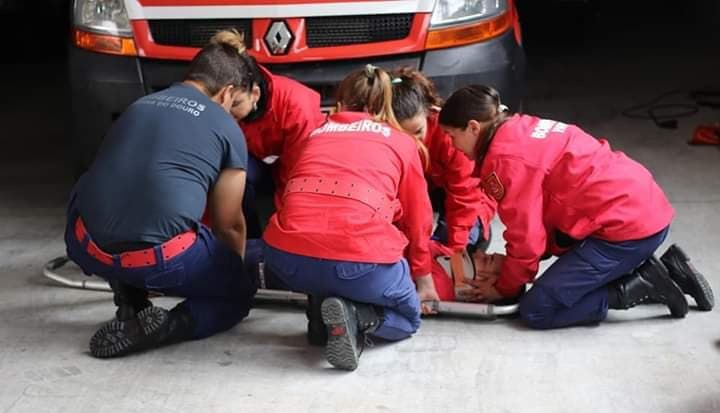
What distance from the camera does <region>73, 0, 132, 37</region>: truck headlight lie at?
15.6 feet

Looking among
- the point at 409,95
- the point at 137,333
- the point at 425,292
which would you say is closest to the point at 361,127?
the point at 409,95

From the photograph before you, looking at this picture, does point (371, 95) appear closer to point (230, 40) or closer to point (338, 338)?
point (230, 40)

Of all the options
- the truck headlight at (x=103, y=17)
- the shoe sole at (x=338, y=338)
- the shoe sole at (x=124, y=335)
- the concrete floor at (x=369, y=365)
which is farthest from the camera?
the truck headlight at (x=103, y=17)

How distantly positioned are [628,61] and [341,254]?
522cm

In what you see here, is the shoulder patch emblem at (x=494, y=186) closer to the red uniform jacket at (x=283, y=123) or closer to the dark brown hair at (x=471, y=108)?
the dark brown hair at (x=471, y=108)

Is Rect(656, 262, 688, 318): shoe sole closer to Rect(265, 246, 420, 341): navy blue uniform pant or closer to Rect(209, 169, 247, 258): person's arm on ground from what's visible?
Rect(265, 246, 420, 341): navy blue uniform pant

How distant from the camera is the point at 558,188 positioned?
3812 mm

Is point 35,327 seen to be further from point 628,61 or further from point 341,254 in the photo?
point 628,61

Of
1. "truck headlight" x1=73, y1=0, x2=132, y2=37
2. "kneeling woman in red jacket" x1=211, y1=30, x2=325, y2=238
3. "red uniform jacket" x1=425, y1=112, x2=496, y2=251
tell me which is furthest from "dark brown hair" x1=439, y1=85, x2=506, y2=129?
"truck headlight" x1=73, y1=0, x2=132, y2=37

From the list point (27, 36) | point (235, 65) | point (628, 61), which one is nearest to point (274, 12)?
point (235, 65)

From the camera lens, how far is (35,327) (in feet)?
13.3

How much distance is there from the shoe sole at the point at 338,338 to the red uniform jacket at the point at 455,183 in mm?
917

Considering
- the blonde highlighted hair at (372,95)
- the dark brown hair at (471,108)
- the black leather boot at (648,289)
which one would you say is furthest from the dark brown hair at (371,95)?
the black leather boot at (648,289)

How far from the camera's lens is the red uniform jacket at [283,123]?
14.6 ft
